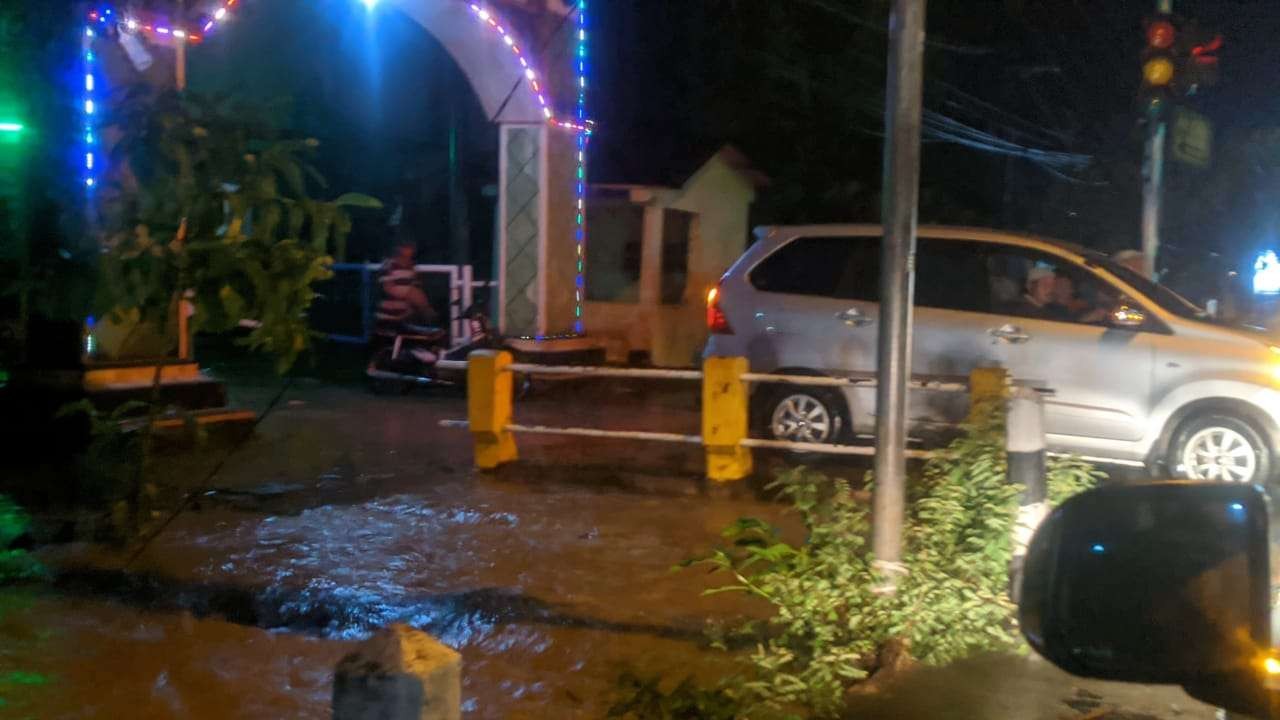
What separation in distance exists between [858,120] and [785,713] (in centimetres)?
1649

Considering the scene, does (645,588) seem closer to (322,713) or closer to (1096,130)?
(322,713)

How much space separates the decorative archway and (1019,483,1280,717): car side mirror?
12.5 meters


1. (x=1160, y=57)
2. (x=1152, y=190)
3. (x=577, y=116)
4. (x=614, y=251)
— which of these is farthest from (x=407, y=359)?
(x=1160, y=57)

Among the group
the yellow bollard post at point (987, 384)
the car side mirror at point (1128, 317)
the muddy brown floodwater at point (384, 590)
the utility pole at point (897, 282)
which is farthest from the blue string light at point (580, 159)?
the utility pole at point (897, 282)

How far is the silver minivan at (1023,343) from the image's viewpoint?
9.13m

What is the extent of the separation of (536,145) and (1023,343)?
7.38 metres

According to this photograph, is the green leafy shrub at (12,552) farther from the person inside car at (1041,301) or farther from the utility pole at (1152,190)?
the utility pole at (1152,190)

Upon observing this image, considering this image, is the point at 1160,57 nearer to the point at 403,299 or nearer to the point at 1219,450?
the point at 1219,450

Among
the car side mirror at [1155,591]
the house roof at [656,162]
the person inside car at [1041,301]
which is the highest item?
the house roof at [656,162]

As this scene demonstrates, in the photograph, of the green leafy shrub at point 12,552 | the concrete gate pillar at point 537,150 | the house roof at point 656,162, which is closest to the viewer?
the green leafy shrub at point 12,552

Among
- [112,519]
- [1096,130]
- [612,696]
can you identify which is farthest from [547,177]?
[1096,130]

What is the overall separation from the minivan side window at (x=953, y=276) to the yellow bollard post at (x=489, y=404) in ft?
11.0

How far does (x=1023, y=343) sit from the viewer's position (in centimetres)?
953

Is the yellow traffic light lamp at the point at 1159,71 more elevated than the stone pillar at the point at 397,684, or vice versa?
the yellow traffic light lamp at the point at 1159,71
